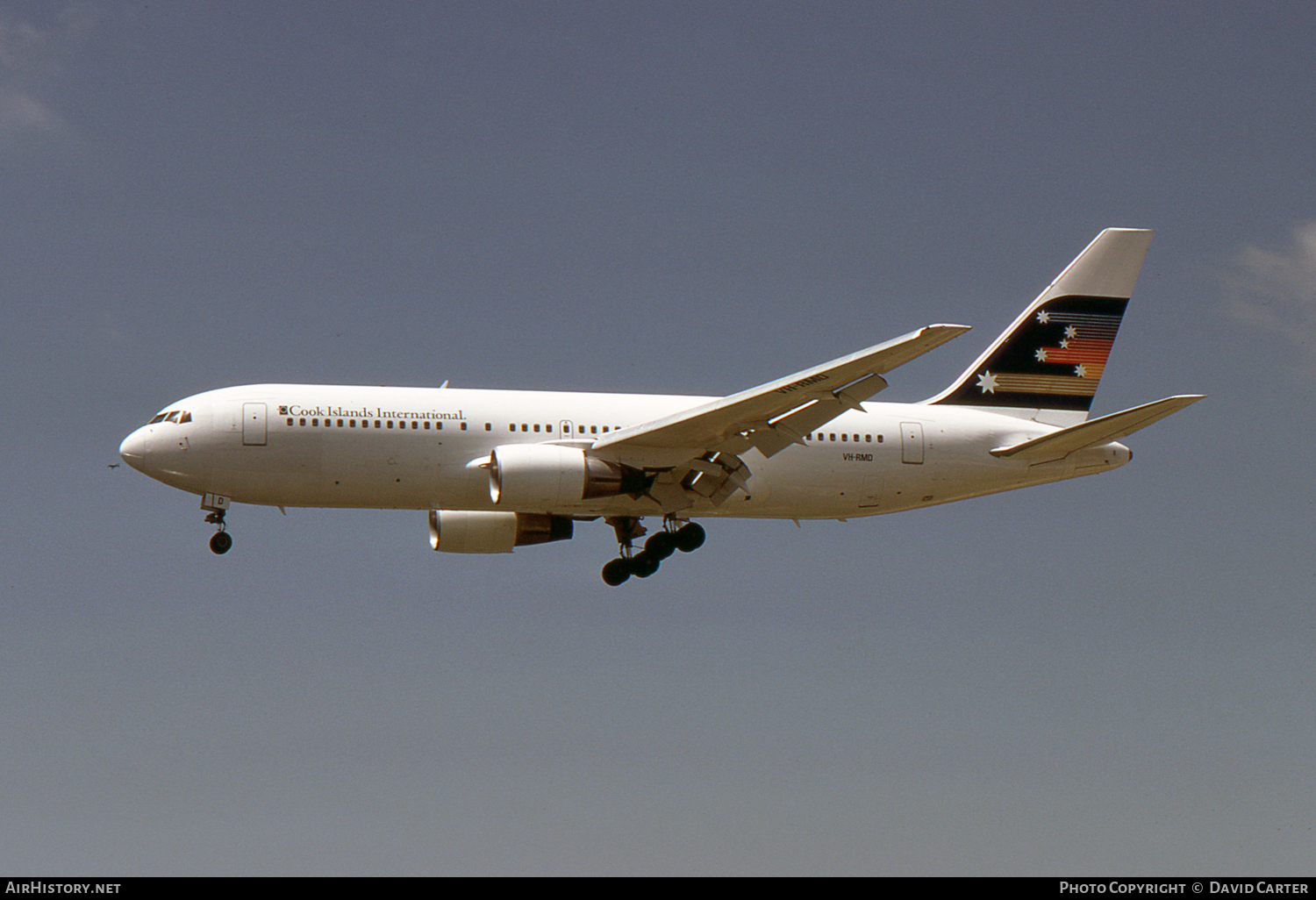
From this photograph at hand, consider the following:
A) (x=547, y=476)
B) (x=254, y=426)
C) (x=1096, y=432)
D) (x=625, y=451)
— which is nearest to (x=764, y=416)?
(x=625, y=451)

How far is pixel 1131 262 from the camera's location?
40000mm

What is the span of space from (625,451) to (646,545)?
427 centimetres

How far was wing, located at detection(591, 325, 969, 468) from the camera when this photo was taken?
28.8 meters

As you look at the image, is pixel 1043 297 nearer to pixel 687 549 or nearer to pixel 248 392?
pixel 687 549

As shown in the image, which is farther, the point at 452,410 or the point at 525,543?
the point at 525,543

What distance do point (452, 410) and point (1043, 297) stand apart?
16.9m

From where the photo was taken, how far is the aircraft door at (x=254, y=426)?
32.7 m

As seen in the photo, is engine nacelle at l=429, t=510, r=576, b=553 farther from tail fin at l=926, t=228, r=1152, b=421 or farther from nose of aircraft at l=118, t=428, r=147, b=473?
tail fin at l=926, t=228, r=1152, b=421

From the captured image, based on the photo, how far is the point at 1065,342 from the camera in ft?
129

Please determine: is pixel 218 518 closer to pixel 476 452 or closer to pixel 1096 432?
pixel 476 452

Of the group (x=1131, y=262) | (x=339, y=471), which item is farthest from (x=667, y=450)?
(x=1131, y=262)

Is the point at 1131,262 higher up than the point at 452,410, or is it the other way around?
the point at 1131,262
